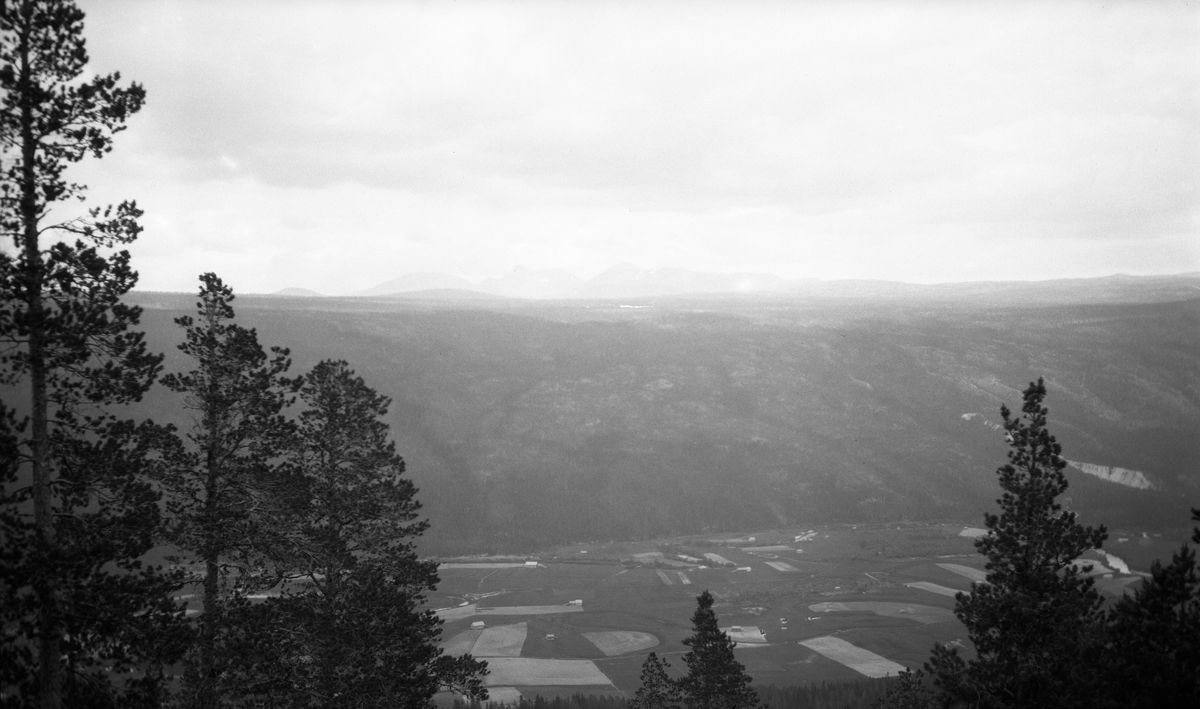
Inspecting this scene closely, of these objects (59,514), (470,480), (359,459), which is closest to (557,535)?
(470,480)

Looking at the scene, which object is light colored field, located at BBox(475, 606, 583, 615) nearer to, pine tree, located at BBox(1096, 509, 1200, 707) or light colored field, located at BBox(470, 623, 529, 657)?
light colored field, located at BBox(470, 623, 529, 657)

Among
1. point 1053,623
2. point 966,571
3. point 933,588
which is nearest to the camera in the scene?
point 1053,623

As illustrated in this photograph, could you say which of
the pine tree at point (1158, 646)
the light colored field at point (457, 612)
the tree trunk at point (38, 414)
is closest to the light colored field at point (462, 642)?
the light colored field at point (457, 612)

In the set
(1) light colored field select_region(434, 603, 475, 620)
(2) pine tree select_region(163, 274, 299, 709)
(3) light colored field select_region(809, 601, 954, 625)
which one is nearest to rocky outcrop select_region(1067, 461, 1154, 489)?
(3) light colored field select_region(809, 601, 954, 625)

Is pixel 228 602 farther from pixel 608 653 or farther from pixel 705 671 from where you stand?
pixel 608 653

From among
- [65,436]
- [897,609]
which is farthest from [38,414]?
[897,609]

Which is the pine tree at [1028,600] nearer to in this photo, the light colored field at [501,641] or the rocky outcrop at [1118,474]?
the light colored field at [501,641]

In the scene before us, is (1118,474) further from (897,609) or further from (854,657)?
(854,657)
